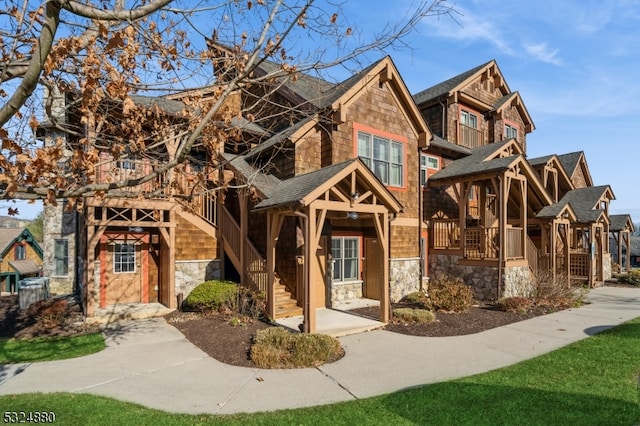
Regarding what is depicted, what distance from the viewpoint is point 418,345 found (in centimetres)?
844

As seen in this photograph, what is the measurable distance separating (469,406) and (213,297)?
27.2 ft

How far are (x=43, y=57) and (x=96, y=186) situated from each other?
1.54m

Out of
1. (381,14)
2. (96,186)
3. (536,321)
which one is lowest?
(536,321)

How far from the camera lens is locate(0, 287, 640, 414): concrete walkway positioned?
18.6 ft

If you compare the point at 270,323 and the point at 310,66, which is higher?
the point at 310,66

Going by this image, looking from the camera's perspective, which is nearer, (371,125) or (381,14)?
(381,14)

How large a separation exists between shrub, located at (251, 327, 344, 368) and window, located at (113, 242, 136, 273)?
7358 mm

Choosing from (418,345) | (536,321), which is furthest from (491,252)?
(418,345)

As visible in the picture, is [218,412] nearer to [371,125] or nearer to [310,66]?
[310,66]

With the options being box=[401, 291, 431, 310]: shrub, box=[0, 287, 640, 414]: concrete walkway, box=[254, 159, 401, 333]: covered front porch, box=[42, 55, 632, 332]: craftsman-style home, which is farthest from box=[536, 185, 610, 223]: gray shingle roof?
box=[254, 159, 401, 333]: covered front porch

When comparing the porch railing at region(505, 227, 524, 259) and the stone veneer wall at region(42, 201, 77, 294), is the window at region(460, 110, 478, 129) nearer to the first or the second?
the porch railing at region(505, 227, 524, 259)

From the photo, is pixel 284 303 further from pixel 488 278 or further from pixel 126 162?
pixel 488 278

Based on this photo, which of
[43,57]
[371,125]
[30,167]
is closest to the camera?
[43,57]

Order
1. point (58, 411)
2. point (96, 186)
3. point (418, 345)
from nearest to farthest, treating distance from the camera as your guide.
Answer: point (96, 186) → point (58, 411) → point (418, 345)
